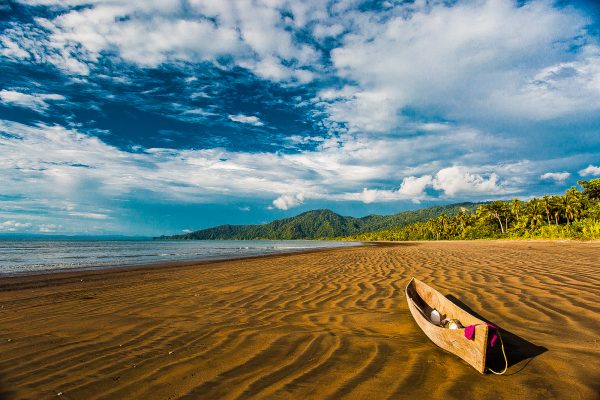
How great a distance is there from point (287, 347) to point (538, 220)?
70131 mm

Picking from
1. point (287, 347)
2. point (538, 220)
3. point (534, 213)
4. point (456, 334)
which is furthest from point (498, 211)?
point (287, 347)

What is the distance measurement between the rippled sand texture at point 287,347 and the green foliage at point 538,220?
130 ft

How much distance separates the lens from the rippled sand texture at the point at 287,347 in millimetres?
3441

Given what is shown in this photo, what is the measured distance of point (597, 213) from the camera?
157 ft

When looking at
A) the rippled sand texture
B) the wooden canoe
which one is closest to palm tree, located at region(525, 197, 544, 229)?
the rippled sand texture

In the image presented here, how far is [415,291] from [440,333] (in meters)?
2.81

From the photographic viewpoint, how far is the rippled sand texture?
3.44 meters

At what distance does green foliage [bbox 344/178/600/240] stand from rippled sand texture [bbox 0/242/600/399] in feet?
130

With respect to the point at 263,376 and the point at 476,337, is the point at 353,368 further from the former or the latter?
the point at 476,337

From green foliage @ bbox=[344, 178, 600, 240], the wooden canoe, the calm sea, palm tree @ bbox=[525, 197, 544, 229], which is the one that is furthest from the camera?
palm tree @ bbox=[525, 197, 544, 229]

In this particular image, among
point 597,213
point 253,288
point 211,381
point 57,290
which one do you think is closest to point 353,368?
point 211,381

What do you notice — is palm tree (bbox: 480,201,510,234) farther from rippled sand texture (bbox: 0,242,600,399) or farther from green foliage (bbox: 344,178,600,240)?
rippled sand texture (bbox: 0,242,600,399)

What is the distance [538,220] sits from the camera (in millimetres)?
58375

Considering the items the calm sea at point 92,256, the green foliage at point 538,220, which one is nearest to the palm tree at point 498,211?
the green foliage at point 538,220
